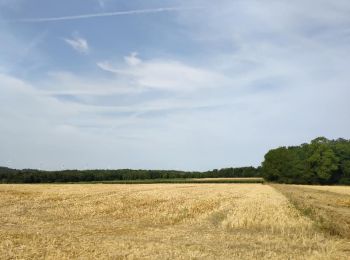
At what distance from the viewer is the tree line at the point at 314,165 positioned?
108m

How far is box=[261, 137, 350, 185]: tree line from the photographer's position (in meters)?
108

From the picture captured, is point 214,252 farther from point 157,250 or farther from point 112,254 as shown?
point 112,254

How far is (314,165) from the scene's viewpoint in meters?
111

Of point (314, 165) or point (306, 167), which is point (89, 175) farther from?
point (314, 165)

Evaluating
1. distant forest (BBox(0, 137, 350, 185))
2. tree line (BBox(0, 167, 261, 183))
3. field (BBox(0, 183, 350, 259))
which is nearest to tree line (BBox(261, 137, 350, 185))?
distant forest (BBox(0, 137, 350, 185))

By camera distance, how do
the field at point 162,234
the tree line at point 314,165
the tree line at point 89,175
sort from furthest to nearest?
the tree line at point 89,175 → the tree line at point 314,165 → the field at point 162,234

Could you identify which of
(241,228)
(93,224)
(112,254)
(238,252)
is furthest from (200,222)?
(112,254)

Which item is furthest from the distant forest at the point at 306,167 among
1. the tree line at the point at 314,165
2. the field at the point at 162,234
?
the field at the point at 162,234

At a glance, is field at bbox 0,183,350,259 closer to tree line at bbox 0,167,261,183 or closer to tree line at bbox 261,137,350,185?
tree line at bbox 261,137,350,185

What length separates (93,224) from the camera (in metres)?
22.8

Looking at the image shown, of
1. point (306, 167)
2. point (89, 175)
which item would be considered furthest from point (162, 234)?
point (89, 175)

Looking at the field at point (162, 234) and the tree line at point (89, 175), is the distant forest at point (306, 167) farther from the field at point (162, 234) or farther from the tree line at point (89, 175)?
the field at point (162, 234)

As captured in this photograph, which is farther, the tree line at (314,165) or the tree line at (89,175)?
→ the tree line at (89,175)

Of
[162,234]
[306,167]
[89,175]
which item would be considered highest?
[89,175]
